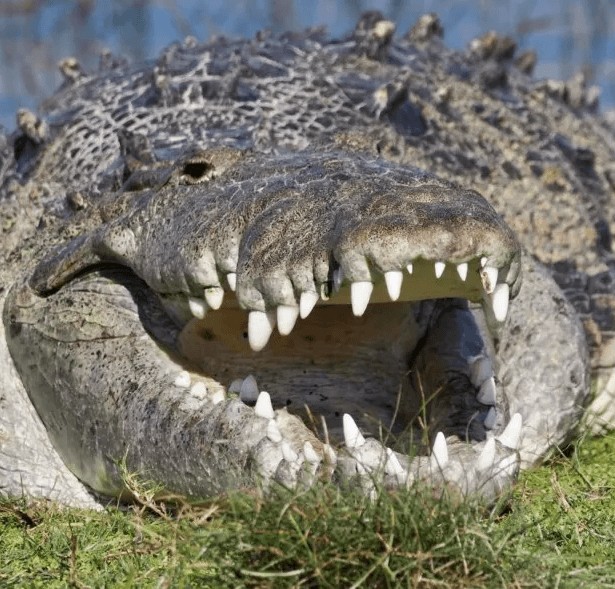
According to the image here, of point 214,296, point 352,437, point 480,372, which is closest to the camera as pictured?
point 352,437

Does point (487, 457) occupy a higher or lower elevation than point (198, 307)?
lower

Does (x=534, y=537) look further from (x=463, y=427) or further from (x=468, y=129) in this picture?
(x=468, y=129)

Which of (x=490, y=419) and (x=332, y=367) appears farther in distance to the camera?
(x=332, y=367)

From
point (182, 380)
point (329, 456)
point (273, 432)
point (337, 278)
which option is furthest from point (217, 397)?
point (337, 278)

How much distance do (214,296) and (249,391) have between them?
1.06ft

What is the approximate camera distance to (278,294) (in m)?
3.05

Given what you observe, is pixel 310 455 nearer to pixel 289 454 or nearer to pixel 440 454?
pixel 289 454

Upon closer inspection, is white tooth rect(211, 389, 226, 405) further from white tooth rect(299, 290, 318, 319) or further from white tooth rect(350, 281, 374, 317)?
white tooth rect(350, 281, 374, 317)

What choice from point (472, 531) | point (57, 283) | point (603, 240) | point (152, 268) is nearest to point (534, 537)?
point (472, 531)

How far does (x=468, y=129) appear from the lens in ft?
21.4

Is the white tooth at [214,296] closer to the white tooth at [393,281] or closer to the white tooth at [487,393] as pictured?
the white tooth at [393,281]

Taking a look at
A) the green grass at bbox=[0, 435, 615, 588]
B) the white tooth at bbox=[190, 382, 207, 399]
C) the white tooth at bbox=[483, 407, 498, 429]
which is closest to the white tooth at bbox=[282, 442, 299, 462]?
the green grass at bbox=[0, 435, 615, 588]

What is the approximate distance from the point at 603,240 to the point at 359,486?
3866mm

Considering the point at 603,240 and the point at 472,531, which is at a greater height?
the point at 472,531
